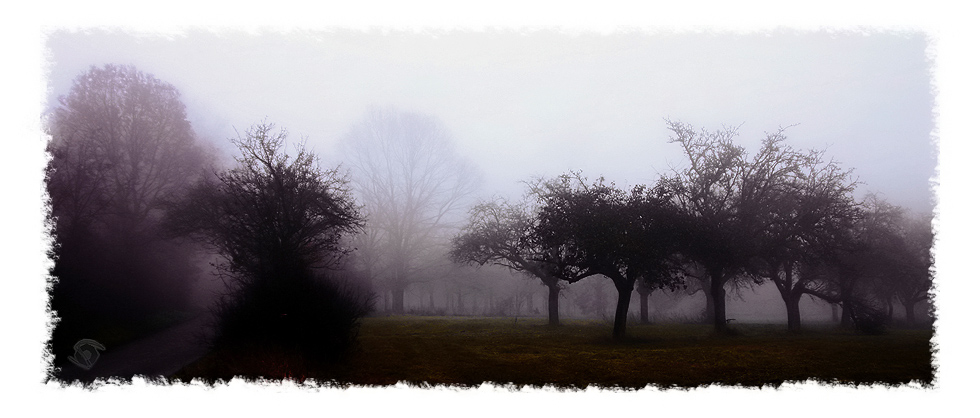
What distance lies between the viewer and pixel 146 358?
13.1 metres

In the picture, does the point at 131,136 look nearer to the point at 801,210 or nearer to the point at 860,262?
the point at 801,210

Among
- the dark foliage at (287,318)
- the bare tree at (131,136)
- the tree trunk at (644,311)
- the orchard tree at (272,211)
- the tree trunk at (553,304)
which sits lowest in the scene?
the tree trunk at (644,311)

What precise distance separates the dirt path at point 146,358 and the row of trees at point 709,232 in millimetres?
14151

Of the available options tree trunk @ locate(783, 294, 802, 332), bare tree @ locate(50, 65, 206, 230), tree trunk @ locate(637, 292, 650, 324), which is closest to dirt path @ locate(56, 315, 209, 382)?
bare tree @ locate(50, 65, 206, 230)

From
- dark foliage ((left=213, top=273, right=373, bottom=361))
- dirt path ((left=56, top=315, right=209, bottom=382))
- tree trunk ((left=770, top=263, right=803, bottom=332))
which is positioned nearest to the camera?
dirt path ((left=56, top=315, right=209, bottom=382))

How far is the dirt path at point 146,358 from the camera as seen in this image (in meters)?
10.2

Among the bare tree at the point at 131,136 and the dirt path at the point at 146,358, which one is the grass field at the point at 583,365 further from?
the bare tree at the point at 131,136

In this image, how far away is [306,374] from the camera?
9695 mm

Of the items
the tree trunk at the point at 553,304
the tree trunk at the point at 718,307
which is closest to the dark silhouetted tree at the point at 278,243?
the tree trunk at the point at 553,304

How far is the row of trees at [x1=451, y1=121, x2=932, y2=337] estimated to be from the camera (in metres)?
20.4

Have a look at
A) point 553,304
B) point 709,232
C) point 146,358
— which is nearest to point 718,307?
point 709,232

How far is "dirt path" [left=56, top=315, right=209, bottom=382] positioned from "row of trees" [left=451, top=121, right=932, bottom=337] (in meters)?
14.2

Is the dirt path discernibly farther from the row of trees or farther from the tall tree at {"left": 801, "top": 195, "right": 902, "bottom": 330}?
the tall tree at {"left": 801, "top": 195, "right": 902, "bottom": 330}

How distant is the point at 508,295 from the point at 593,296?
12950 mm
